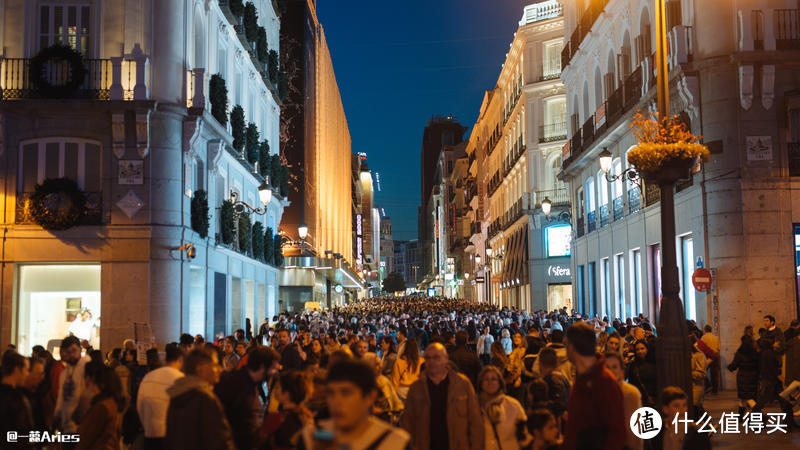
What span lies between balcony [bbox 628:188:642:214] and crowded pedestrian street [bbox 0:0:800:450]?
0.18 metres

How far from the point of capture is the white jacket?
6.96 m

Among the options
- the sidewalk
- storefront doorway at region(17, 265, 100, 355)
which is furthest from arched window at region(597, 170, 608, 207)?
storefront doorway at region(17, 265, 100, 355)

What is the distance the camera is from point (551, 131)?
165 feet

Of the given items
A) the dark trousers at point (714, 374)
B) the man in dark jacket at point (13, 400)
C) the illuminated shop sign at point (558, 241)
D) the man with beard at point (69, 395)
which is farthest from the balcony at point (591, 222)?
the man in dark jacket at point (13, 400)

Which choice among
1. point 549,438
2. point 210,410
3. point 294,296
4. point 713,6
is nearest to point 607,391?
point 549,438

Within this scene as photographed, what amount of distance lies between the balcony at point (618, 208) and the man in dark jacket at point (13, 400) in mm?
23731

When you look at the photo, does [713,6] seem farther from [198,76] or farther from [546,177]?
[546,177]

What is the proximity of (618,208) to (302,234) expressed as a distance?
12.3m

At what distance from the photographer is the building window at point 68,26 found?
2145 centimetres

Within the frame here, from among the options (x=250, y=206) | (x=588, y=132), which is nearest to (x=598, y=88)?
(x=588, y=132)

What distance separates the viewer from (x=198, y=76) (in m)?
22.5

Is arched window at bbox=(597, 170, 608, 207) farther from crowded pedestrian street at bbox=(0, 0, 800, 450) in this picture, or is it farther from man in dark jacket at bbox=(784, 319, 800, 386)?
man in dark jacket at bbox=(784, 319, 800, 386)

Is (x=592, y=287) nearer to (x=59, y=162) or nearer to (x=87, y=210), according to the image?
(x=87, y=210)

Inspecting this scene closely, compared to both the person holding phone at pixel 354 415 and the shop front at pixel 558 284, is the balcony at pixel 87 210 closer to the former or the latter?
the person holding phone at pixel 354 415
